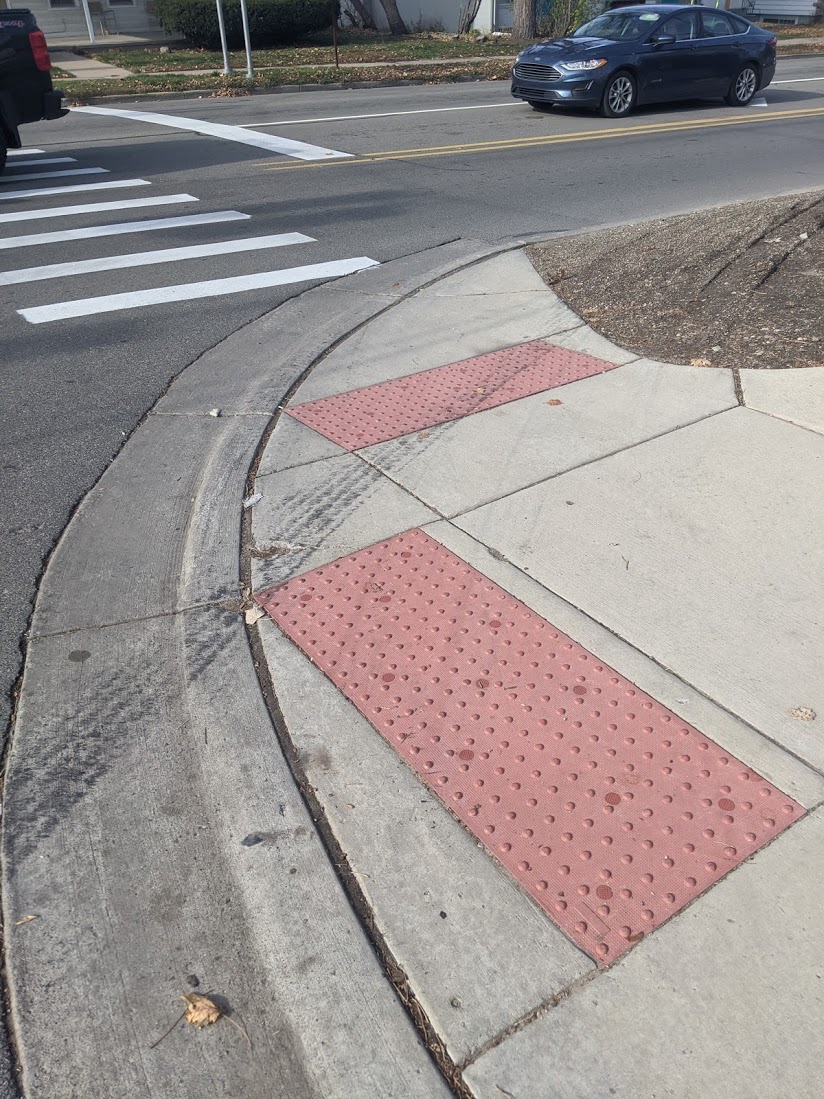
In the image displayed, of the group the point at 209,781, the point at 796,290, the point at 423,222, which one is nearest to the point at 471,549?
the point at 209,781

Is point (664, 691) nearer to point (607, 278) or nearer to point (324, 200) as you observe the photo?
point (607, 278)

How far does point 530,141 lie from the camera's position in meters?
13.5

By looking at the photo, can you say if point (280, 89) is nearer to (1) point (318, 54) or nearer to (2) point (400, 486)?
(1) point (318, 54)

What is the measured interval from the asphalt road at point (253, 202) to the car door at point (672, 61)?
1.54 feet

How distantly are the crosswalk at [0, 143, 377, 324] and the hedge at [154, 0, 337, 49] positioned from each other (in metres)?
17.3

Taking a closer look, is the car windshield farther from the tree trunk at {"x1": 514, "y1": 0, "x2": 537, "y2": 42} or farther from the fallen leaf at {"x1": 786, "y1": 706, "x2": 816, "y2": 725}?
the fallen leaf at {"x1": 786, "y1": 706, "x2": 816, "y2": 725}

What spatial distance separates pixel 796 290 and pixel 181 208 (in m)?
6.62

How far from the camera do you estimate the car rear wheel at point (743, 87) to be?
16.7m

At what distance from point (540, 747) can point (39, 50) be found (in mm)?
11717

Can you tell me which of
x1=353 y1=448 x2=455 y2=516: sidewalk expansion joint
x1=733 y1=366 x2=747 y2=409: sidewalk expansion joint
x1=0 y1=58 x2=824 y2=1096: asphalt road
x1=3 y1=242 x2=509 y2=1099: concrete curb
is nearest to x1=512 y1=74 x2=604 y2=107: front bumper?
x1=0 y1=58 x2=824 y2=1096: asphalt road

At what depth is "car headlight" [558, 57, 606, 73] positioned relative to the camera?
48.3 feet

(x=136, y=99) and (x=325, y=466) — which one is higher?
(x=136, y=99)

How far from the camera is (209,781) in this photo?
113 inches

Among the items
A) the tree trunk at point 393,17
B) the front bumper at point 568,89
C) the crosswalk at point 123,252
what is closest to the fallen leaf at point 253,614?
the crosswalk at point 123,252
